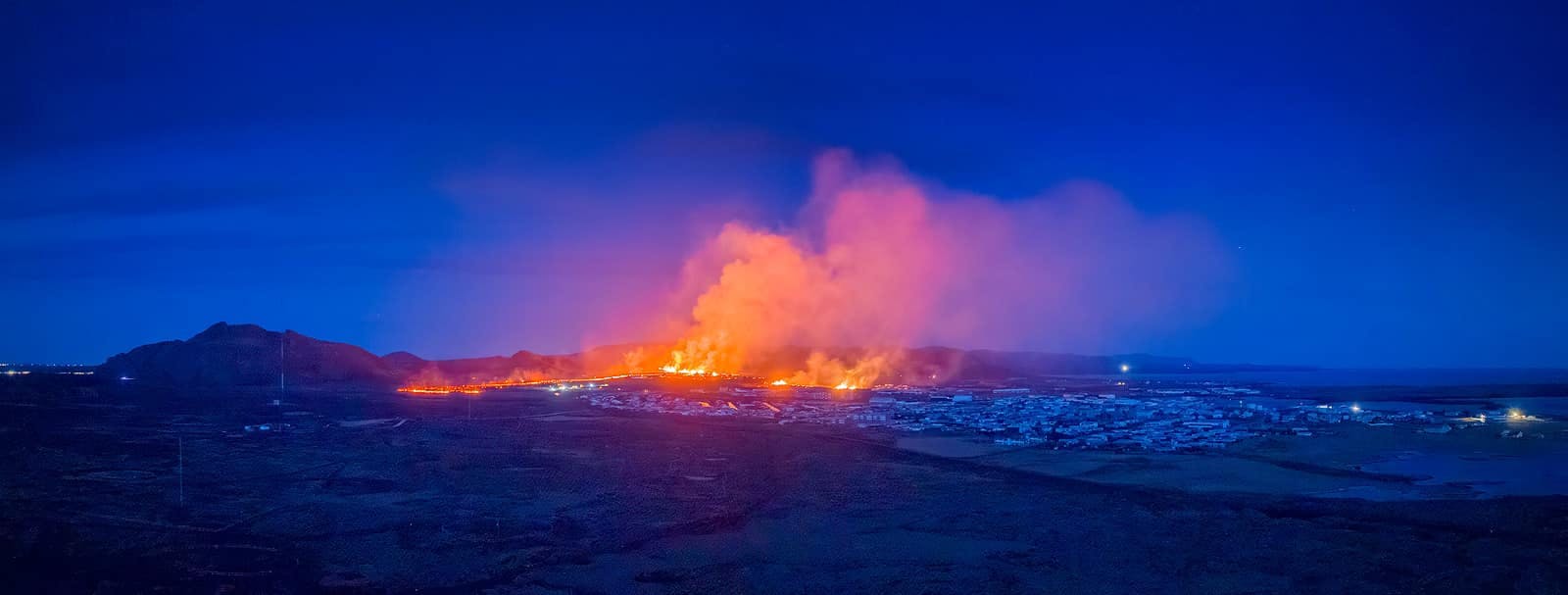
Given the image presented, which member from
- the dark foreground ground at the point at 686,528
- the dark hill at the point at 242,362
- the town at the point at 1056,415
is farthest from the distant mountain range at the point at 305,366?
the dark foreground ground at the point at 686,528

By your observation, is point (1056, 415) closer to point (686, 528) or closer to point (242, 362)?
point (686, 528)

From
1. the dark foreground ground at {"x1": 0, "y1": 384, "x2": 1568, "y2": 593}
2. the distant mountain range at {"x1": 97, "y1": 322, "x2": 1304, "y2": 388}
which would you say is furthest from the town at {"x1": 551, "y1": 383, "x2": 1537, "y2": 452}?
the distant mountain range at {"x1": 97, "y1": 322, "x2": 1304, "y2": 388}

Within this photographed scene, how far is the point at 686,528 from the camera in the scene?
19734 mm

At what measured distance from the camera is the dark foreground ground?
627 inches

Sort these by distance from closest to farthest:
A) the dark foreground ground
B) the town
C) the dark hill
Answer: the dark foreground ground < the town < the dark hill

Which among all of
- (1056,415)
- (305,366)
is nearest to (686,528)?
(1056,415)

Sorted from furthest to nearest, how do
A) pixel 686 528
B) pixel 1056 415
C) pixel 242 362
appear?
pixel 242 362 < pixel 1056 415 < pixel 686 528

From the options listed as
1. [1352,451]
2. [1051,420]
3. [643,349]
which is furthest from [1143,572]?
[643,349]

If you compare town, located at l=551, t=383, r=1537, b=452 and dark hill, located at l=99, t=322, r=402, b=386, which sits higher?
dark hill, located at l=99, t=322, r=402, b=386

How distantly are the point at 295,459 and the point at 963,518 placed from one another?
2128 cm

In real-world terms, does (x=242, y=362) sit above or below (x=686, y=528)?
above

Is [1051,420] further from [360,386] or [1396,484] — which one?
[360,386]

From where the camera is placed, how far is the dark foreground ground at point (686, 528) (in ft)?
52.3

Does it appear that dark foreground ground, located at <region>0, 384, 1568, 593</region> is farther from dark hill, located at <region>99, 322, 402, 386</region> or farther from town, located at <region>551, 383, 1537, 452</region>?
dark hill, located at <region>99, 322, 402, 386</region>
